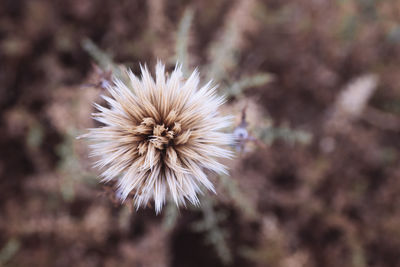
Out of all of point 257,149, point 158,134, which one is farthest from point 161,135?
point 257,149

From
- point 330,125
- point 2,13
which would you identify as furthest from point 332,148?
point 2,13

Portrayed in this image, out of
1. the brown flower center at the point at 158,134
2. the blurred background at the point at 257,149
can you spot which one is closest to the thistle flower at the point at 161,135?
the brown flower center at the point at 158,134

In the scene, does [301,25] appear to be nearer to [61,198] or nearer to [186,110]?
[186,110]

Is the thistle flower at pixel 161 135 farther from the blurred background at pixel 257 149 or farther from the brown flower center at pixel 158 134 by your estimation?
the blurred background at pixel 257 149

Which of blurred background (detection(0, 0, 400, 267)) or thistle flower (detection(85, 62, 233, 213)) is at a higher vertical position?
blurred background (detection(0, 0, 400, 267))

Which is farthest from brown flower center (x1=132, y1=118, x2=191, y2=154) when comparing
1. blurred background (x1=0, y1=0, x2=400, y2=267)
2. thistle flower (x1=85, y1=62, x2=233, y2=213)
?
blurred background (x1=0, y1=0, x2=400, y2=267)

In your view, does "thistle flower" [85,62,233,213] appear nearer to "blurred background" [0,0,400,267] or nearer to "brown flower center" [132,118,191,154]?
"brown flower center" [132,118,191,154]

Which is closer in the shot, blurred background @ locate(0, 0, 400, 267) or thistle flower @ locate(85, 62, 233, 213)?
thistle flower @ locate(85, 62, 233, 213)
